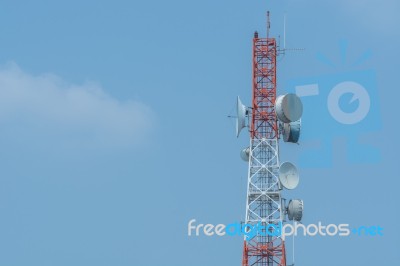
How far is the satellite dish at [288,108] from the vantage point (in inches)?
3017

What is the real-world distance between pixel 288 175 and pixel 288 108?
15.2 feet

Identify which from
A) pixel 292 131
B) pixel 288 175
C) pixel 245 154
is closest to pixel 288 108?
pixel 292 131

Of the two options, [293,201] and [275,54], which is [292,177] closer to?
[293,201]

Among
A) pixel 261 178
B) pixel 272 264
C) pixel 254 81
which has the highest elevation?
pixel 254 81

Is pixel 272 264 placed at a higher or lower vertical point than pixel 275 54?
lower

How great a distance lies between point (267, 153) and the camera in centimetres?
8006

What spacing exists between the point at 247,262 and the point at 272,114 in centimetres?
1060

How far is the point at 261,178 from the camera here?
79812 mm

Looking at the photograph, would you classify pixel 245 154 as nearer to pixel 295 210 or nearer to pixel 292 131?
pixel 292 131

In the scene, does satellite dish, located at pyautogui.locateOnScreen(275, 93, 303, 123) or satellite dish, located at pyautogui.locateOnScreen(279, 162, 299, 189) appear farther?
satellite dish, located at pyautogui.locateOnScreen(279, 162, 299, 189)

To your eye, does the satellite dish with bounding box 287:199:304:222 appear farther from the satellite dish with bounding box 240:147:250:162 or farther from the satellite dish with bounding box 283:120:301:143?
the satellite dish with bounding box 240:147:250:162

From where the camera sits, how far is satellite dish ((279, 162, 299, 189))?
254 ft

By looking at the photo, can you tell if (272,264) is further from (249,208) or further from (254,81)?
(254,81)

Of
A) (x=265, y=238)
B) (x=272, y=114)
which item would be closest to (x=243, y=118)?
(x=272, y=114)
